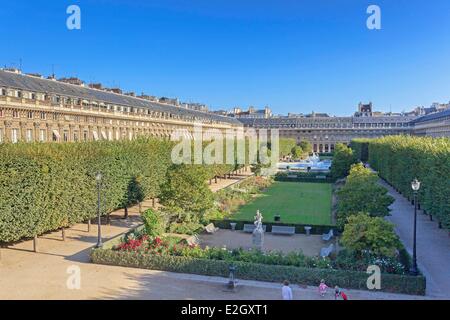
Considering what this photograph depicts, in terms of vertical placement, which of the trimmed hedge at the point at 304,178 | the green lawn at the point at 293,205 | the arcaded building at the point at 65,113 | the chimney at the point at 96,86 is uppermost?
the chimney at the point at 96,86

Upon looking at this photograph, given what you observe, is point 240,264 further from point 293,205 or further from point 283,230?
point 293,205

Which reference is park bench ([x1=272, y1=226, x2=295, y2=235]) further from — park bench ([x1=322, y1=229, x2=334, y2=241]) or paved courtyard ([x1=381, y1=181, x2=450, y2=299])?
paved courtyard ([x1=381, y1=181, x2=450, y2=299])

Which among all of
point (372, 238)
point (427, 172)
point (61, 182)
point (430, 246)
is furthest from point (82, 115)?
point (372, 238)

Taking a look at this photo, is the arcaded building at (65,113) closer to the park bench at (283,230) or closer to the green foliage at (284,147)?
the green foliage at (284,147)

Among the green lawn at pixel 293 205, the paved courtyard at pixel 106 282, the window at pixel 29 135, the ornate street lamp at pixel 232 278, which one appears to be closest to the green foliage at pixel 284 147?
the green lawn at pixel 293 205

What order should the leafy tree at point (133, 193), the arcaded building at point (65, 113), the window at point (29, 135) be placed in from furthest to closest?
the window at point (29, 135) < the arcaded building at point (65, 113) < the leafy tree at point (133, 193)

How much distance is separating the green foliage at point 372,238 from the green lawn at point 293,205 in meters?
13.5

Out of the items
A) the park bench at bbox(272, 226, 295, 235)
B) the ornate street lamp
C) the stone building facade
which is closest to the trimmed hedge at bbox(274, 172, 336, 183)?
the park bench at bbox(272, 226, 295, 235)

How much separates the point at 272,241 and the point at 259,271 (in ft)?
29.3

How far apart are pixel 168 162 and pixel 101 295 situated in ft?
82.7

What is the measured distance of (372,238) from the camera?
822 inches

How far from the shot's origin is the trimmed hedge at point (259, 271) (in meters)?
19.1

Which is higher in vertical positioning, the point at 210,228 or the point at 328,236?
the point at 210,228
